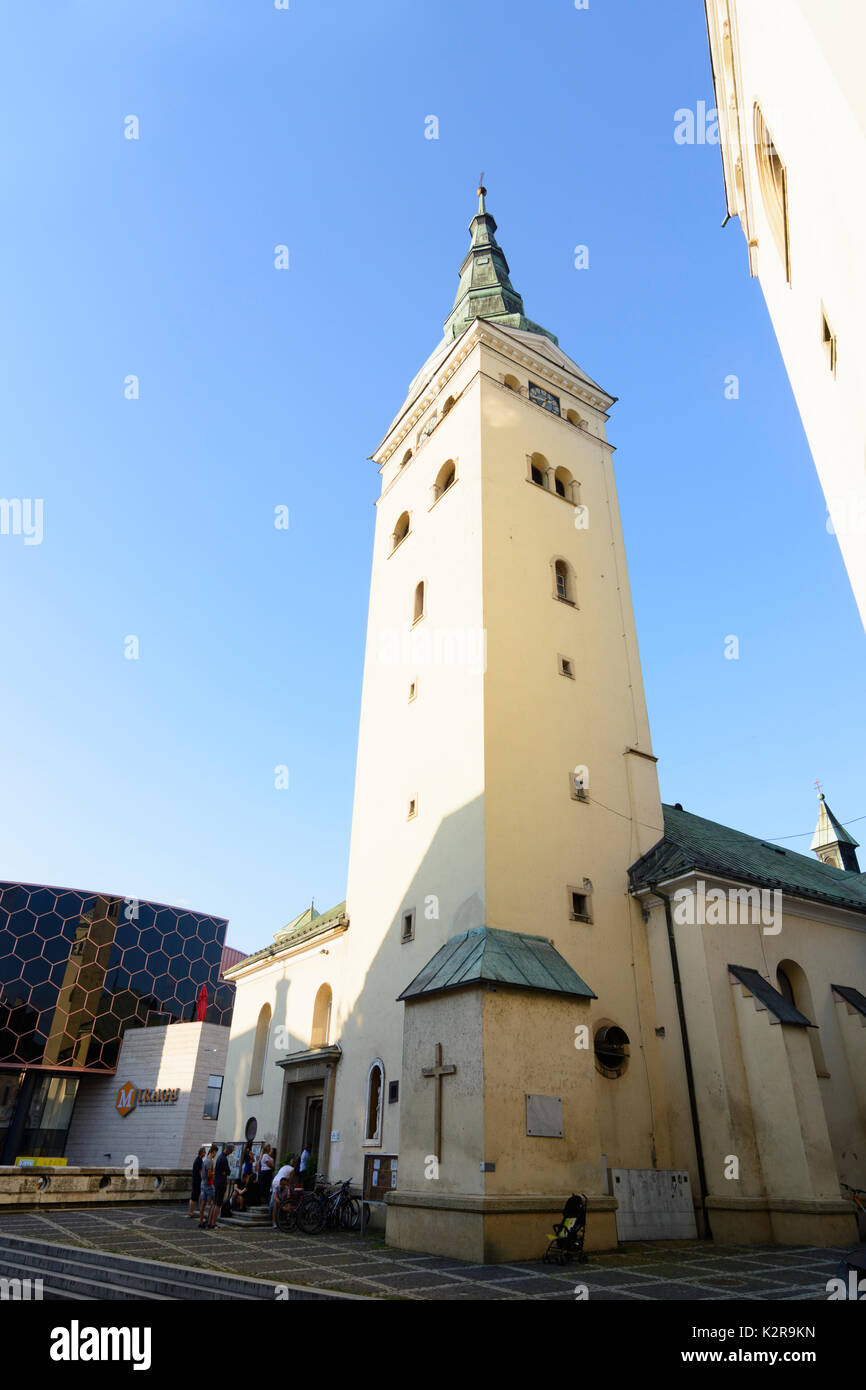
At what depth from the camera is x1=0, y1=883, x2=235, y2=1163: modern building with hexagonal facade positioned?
135ft

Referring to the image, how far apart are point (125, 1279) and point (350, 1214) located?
740cm

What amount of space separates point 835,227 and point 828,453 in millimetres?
4366

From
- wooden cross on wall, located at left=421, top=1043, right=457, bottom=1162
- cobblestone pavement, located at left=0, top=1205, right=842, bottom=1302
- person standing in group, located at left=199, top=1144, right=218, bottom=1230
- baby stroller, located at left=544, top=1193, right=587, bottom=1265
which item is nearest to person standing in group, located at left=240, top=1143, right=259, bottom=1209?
person standing in group, located at left=199, top=1144, right=218, bottom=1230

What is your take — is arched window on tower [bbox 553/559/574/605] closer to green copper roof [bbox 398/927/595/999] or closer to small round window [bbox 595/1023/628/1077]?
green copper roof [bbox 398/927/595/999]

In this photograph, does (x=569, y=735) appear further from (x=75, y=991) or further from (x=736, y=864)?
(x=75, y=991)

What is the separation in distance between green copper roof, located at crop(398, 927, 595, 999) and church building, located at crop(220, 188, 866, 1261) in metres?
0.07

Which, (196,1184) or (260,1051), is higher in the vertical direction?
(260,1051)

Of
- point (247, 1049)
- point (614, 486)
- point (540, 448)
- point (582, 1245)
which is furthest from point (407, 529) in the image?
point (582, 1245)

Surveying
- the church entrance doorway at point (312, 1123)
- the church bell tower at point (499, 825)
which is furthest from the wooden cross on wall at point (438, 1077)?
the church entrance doorway at point (312, 1123)

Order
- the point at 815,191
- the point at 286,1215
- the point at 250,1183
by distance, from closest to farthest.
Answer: the point at 815,191 < the point at 286,1215 < the point at 250,1183

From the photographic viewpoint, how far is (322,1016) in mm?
21219

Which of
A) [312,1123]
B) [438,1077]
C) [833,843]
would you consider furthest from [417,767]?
[833,843]
